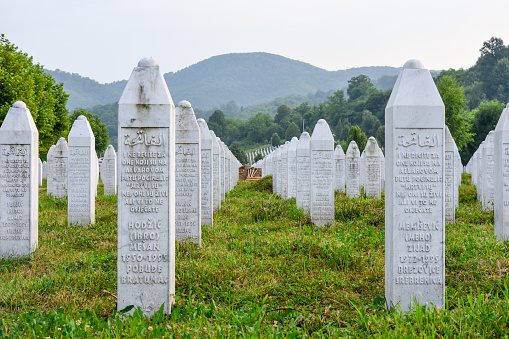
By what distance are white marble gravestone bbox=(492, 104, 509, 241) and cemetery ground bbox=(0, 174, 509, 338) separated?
0.38 meters

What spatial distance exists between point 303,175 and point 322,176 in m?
2.06

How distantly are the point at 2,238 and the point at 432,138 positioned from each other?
7067 mm

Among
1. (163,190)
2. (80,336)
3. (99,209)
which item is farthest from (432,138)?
(99,209)

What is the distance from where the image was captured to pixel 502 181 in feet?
24.9

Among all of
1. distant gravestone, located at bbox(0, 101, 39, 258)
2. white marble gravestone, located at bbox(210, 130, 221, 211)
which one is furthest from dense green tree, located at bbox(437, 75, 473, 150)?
distant gravestone, located at bbox(0, 101, 39, 258)

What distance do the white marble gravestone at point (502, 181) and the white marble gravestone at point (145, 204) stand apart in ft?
19.9

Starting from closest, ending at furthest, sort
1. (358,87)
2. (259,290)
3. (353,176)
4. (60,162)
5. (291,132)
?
1. (259,290)
2. (60,162)
3. (353,176)
4. (291,132)
5. (358,87)

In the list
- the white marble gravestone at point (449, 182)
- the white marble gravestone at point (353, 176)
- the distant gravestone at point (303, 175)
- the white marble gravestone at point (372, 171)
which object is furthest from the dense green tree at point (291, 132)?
the white marble gravestone at point (449, 182)

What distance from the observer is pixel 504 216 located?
Answer: 24.8ft

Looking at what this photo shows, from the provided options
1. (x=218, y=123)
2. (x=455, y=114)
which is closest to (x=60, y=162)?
(x=455, y=114)

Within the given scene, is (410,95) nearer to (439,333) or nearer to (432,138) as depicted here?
(432,138)

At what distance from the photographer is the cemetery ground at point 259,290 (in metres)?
3.87

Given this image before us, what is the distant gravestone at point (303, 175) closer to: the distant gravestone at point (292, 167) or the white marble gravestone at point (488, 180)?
the distant gravestone at point (292, 167)

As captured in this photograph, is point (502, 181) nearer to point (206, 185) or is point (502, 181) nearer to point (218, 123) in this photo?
point (206, 185)
